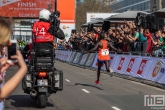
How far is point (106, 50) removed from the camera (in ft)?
49.3

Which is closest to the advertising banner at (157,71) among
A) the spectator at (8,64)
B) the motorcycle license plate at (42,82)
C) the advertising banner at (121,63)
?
the advertising banner at (121,63)

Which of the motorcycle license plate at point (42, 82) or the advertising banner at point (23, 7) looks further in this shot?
the advertising banner at point (23, 7)

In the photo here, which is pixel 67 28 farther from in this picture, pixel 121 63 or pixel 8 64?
pixel 8 64

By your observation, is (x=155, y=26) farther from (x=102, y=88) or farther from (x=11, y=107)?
(x=11, y=107)

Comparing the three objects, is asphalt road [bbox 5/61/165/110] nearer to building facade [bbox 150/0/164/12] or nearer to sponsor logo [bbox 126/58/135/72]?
sponsor logo [bbox 126/58/135/72]

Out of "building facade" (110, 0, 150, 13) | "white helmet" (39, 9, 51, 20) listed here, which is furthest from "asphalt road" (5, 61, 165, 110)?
"building facade" (110, 0, 150, 13)

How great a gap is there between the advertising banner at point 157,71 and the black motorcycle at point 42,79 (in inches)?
229

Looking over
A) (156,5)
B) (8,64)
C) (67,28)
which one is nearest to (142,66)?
(8,64)

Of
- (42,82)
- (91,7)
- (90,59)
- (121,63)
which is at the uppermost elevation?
(91,7)

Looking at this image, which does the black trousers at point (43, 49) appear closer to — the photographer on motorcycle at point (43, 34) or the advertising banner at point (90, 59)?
the photographer on motorcycle at point (43, 34)

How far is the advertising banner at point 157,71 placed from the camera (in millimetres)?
15472

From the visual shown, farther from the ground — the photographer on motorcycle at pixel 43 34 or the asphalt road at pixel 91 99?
the photographer on motorcycle at pixel 43 34

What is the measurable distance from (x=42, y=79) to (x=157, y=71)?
657 cm

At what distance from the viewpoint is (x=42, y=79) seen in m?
10.5
